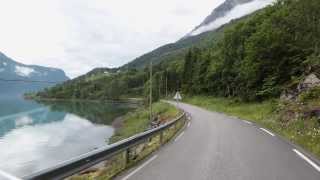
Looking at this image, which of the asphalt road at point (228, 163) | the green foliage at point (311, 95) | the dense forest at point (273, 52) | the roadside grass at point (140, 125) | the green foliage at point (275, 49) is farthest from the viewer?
the roadside grass at point (140, 125)

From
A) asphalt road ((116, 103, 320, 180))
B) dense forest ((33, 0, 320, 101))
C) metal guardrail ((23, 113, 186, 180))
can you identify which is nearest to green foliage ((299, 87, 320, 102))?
dense forest ((33, 0, 320, 101))

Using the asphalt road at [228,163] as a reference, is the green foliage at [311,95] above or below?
above

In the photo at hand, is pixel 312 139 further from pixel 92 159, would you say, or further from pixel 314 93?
pixel 314 93

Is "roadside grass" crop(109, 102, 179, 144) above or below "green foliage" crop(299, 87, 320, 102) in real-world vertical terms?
below

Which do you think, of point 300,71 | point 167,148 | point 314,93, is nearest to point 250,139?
point 167,148

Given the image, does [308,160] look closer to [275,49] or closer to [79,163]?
[79,163]

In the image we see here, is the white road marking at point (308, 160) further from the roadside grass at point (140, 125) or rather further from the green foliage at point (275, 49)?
the roadside grass at point (140, 125)

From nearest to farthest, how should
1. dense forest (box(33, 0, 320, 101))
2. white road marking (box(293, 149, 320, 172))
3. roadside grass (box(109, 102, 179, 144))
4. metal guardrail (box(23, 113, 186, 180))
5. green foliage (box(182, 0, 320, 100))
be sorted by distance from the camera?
metal guardrail (box(23, 113, 186, 180)) < white road marking (box(293, 149, 320, 172)) < dense forest (box(33, 0, 320, 101)) < green foliage (box(182, 0, 320, 100)) < roadside grass (box(109, 102, 179, 144))

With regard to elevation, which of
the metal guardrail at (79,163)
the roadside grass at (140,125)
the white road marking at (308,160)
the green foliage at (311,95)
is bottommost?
the roadside grass at (140,125)

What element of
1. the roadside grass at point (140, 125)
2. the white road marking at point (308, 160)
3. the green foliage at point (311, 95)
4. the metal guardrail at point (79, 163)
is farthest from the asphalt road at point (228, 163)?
the roadside grass at point (140, 125)

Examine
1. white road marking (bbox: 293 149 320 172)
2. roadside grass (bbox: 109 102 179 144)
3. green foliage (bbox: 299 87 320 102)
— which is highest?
green foliage (bbox: 299 87 320 102)

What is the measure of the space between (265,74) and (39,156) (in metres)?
28.8

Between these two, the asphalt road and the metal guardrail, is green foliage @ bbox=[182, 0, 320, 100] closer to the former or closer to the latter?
the asphalt road

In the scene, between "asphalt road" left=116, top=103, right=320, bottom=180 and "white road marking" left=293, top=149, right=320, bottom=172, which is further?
"white road marking" left=293, top=149, right=320, bottom=172
